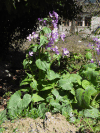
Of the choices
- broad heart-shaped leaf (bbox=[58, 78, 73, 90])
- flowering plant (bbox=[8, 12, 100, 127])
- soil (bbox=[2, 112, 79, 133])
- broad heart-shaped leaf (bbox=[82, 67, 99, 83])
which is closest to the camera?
soil (bbox=[2, 112, 79, 133])

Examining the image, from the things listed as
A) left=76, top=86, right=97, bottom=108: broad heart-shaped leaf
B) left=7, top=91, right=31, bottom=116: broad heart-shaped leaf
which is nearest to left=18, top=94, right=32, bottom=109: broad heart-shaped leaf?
left=7, top=91, right=31, bottom=116: broad heart-shaped leaf

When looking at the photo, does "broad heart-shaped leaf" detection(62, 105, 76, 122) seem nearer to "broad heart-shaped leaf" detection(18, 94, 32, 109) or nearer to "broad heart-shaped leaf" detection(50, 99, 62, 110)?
"broad heart-shaped leaf" detection(50, 99, 62, 110)

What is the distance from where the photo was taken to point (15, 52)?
568 cm

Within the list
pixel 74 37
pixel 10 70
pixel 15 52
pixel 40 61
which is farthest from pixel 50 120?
pixel 74 37

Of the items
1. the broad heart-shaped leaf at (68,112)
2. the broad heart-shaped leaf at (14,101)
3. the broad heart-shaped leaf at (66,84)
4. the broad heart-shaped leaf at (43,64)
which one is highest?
the broad heart-shaped leaf at (43,64)

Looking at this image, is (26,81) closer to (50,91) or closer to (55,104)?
(50,91)

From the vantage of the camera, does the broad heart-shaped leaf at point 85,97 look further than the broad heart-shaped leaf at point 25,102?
No

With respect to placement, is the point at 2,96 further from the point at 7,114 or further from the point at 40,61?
the point at 40,61

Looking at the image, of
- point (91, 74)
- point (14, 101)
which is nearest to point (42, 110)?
point (14, 101)

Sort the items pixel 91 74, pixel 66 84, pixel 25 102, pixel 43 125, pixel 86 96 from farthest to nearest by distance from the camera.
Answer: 1. pixel 91 74
2. pixel 66 84
3. pixel 25 102
4. pixel 86 96
5. pixel 43 125

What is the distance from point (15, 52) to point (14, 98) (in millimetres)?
3586

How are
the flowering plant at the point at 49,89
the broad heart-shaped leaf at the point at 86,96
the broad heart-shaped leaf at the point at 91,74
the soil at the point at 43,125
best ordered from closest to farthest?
the soil at the point at 43,125
the broad heart-shaped leaf at the point at 86,96
the flowering plant at the point at 49,89
the broad heart-shaped leaf at the point at 91,74

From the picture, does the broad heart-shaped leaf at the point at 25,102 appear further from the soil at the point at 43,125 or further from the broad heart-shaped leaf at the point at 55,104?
the broad heart-shaped leaf at the point at 55,104

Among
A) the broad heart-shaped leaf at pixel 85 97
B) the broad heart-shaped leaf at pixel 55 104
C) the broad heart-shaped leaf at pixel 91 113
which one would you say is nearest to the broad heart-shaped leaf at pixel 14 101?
the broad heart-shaped leaf at pixel 55 104
